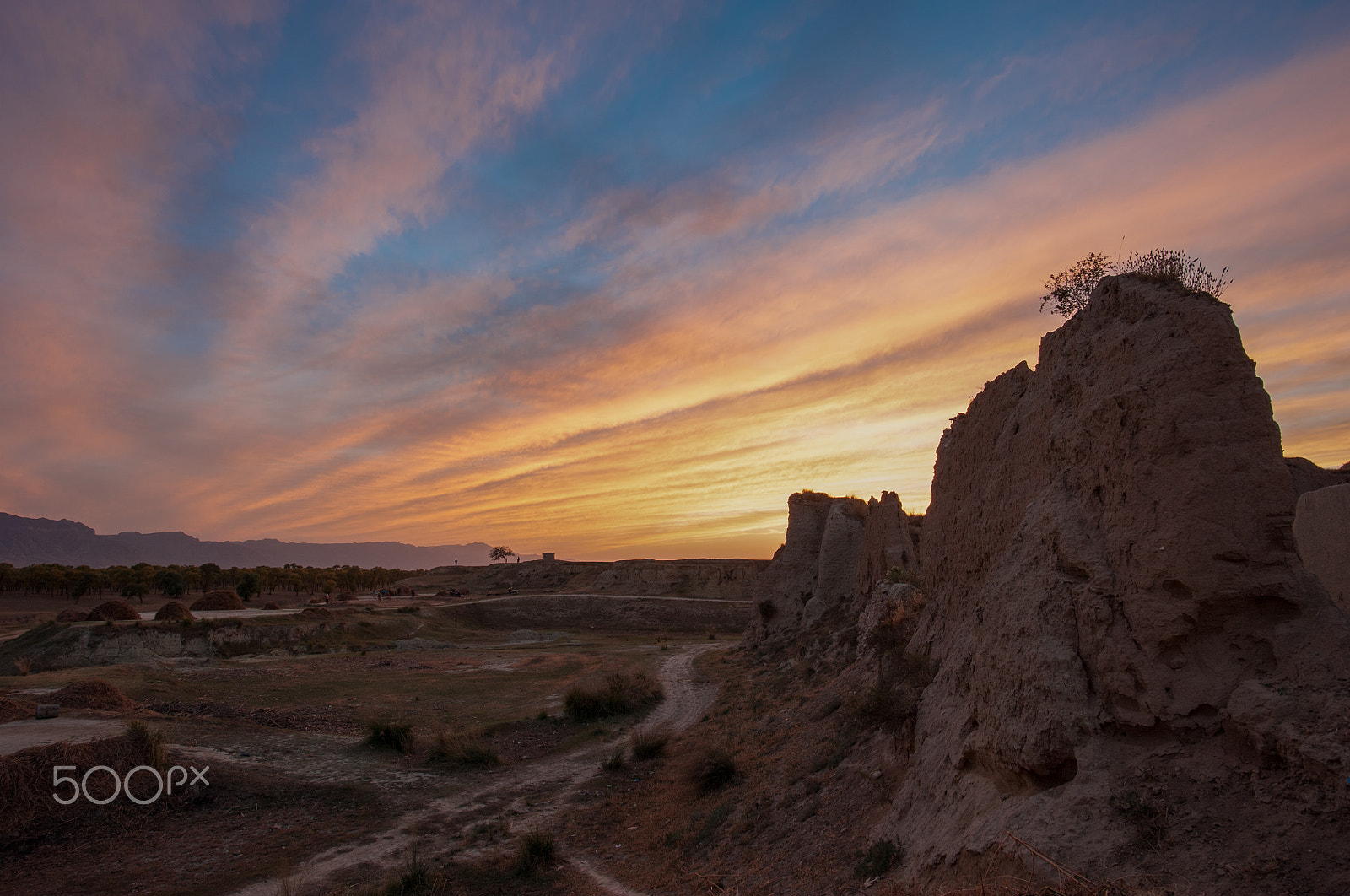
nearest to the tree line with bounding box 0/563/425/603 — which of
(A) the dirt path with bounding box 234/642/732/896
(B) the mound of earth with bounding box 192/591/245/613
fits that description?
(B) the mound of earth with bounding box 192/591/245/613

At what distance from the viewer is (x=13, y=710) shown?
1492 centimetres

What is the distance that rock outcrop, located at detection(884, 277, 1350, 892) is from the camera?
450 cm

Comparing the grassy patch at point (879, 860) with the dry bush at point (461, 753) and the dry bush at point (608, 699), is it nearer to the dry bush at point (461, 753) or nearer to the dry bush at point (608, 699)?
the dry bush at point (461, 753)

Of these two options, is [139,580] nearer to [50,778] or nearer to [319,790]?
[50,778]

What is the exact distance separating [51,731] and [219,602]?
49.6 meters

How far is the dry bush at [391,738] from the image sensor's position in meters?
16.8

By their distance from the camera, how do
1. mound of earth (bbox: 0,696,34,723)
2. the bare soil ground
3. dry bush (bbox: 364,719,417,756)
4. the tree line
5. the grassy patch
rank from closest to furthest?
the grassy patch → the bare soil ground → mound of earth (bbox: 0,696,34,723) → dry bush (bbox: 364,719,417,756) → the tree line

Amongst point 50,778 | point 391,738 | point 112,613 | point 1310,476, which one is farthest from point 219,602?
point 1310,476

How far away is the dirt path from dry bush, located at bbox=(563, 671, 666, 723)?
1490mm

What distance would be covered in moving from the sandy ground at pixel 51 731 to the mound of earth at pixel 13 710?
0.26 m

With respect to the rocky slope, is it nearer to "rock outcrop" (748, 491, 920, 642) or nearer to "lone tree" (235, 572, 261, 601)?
"rock outcrop" (748, 491, 920, 642)

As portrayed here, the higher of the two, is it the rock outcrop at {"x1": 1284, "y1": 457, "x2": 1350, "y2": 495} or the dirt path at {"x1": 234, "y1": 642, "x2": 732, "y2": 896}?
the rock outcrop at {"x1": 1284, "y1": 457, "x2": 1350, "y2": 495}

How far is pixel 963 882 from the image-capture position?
5.44 meters

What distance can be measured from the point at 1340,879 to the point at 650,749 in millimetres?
15437
